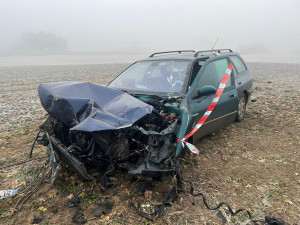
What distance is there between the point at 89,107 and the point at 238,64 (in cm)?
422

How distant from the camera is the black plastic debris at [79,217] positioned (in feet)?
9.86

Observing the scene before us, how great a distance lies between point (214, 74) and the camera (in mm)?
5043

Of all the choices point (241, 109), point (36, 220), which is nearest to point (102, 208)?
point (36, 220)

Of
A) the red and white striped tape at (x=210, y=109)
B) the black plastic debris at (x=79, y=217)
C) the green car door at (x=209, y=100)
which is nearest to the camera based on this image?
the black plastic debris at (x=79, y=217)

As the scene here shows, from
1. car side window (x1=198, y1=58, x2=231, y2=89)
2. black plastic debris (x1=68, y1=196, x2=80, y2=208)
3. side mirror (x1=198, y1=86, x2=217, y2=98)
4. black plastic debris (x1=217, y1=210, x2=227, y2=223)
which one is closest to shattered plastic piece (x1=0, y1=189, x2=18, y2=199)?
black plastic debris (x1=68, y1=196, x2=80, y2=208)

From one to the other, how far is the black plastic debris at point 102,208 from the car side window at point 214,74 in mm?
2419

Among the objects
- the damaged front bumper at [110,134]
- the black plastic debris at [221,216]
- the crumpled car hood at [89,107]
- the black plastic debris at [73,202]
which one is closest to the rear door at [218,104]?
the damaged front bumper at [110,134]

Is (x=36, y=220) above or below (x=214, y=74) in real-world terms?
below

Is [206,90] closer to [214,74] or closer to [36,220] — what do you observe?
[214,74]

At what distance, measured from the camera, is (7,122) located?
732 cm

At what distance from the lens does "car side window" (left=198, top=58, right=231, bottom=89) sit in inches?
183

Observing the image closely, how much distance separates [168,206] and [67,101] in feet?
6.22

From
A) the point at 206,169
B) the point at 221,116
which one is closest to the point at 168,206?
the point at 206,169

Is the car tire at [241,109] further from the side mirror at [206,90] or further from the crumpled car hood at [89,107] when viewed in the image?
the crumpled car hood at [89,107]
